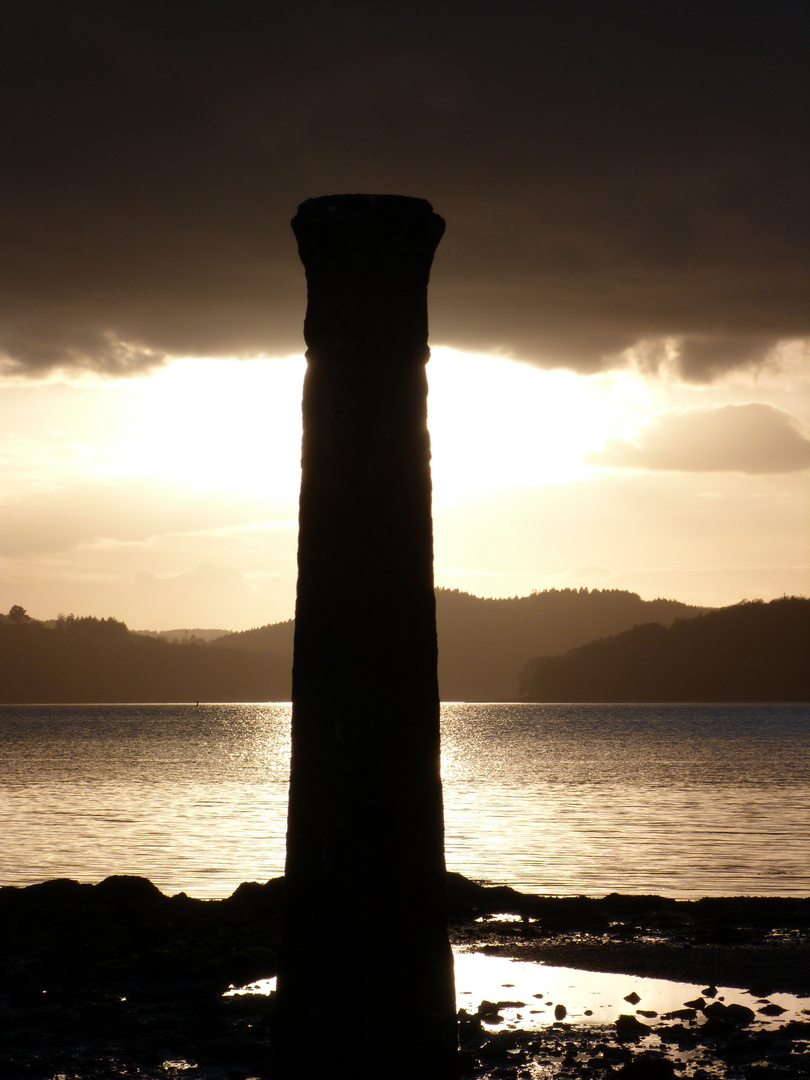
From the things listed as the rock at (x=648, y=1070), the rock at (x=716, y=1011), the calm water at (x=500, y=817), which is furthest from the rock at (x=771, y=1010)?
the calm water at (x=500, y=817)

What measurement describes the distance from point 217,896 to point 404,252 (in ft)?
80.3

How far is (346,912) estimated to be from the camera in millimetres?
7551

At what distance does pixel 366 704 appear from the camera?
7.63m

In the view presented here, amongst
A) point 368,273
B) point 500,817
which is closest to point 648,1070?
point 368,273

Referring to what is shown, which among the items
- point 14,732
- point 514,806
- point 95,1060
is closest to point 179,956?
point 95,1060

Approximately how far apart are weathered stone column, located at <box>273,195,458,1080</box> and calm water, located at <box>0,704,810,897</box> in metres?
23.7

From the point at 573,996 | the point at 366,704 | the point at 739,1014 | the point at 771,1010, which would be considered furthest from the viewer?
the point at 573,996

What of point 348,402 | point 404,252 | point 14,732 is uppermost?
point 404,252

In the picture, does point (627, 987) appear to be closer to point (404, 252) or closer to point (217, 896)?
point (404, 252)

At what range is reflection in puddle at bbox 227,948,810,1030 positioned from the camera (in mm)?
14164

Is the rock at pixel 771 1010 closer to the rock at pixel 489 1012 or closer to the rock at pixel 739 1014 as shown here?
the rock at pixel 739 1014

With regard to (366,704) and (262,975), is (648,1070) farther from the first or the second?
(262,975)

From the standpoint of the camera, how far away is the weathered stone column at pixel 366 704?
752 centimetres

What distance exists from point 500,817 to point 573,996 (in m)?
38.4
